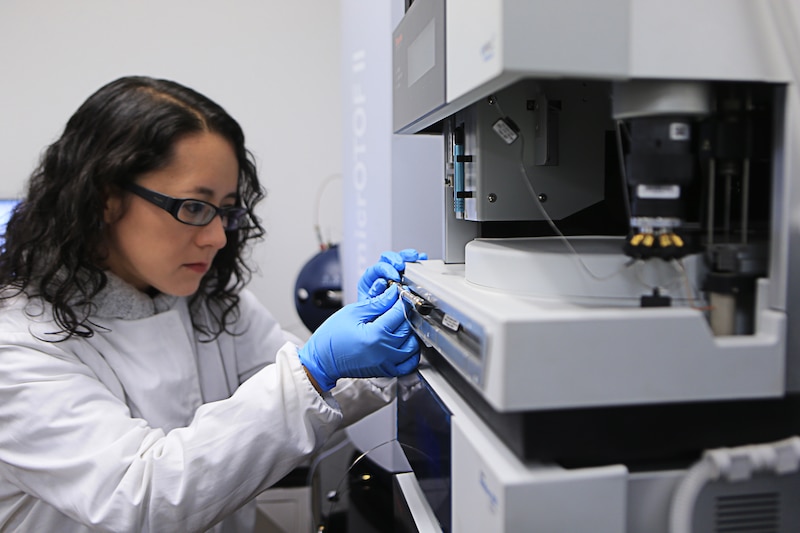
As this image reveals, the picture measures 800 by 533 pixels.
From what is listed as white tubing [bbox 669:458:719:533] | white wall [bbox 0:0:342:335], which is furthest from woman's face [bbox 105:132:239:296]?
white wall [bbox 0:0:342:335]

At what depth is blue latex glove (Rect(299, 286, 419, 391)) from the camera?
890 millimetres

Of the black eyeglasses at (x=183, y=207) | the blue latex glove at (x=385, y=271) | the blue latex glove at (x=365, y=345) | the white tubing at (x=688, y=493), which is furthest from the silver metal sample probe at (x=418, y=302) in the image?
the black eyeglasses at (x=183, y=207)

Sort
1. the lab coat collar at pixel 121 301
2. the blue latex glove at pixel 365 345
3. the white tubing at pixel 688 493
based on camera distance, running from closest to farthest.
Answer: the white tubing at pixel 688 493 < the blue latex glove at pixel 365 345 < the lab coat collar at pixel 121 301

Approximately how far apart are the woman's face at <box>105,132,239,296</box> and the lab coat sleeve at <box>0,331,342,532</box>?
26cm

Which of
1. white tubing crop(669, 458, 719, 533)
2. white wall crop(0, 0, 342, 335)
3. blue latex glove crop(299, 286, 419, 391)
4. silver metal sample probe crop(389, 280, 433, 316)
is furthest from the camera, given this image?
Answer: white wall crop(0, 0, 342, 335)

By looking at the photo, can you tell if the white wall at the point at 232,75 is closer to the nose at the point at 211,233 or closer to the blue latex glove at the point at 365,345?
the nose at the point at 211,233

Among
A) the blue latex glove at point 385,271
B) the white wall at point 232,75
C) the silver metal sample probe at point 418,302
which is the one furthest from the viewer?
the white wall at point 232,75

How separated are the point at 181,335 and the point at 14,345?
13.0 inches

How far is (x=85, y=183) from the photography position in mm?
1108

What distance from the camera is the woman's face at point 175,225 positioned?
1127 millimetres

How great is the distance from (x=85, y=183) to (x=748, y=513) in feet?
3.69

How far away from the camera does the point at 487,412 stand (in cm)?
61

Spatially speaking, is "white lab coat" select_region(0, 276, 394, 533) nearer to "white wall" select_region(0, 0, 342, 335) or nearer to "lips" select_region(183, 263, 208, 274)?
"lips" select_region(183, 263, 208, 274)

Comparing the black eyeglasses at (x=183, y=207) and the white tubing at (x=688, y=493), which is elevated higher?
the black eyeglasses at (x=183, y=207)
